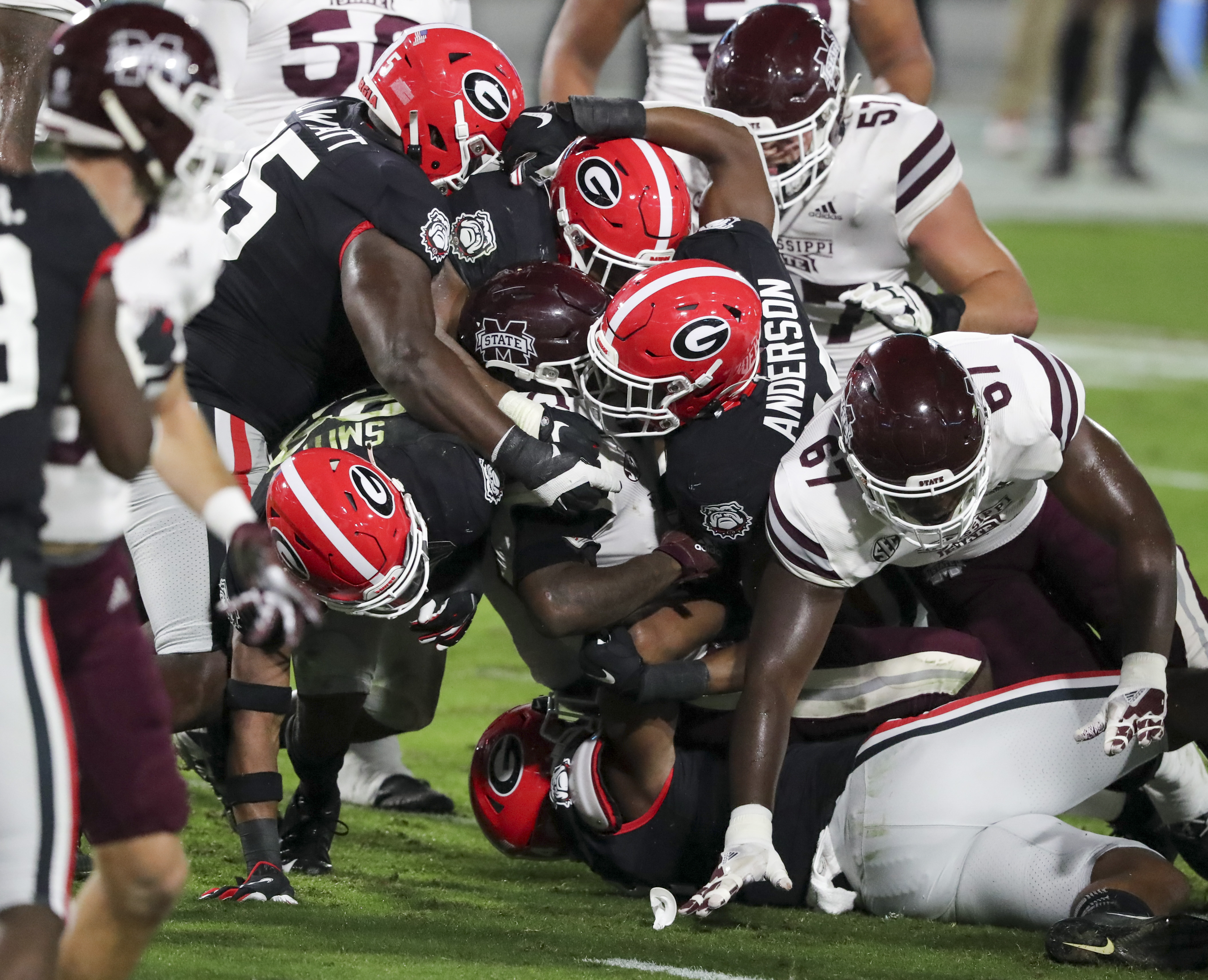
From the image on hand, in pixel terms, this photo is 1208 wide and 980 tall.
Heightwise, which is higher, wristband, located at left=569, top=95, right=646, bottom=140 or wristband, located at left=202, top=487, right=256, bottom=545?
wristband, located at left=569, top=95, right=646, bottom=140

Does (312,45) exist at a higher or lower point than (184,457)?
higher

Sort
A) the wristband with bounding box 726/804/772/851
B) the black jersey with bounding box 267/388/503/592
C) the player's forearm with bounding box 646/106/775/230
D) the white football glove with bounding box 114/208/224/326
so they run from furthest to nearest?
the player's forearm with bounding box 646/106/775/230 → the black jersey with bounding box 267/388/503/592 → the wristband with bounding box 726/804/772/851 → the white football glove with bounding box 114/208/224/326

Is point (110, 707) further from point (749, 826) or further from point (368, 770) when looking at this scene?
point (368, 770)

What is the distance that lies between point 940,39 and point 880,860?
2220 centimetres

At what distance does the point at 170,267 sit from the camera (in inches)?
102

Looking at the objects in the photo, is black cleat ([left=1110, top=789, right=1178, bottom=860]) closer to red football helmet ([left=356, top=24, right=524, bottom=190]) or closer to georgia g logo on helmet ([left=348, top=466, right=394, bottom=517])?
georgia g logo on helmet ([left=348, top=466, right=394, bottom=517])

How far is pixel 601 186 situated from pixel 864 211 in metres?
1.09

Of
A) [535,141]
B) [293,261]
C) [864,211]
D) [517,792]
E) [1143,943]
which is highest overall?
[535,141]

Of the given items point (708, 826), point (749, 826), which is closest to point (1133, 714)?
point (749, 826)

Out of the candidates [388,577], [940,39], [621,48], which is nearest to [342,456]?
[388,577]

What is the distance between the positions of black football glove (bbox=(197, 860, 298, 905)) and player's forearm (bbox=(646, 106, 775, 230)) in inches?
79.8

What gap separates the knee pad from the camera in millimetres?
3551

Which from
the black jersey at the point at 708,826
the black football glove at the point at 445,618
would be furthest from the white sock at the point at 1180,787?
the black football glove at the point at 445,618

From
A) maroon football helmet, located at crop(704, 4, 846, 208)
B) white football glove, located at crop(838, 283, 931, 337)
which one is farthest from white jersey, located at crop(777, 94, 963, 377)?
white football glove, located at crop(838, 283, 931, 337)
